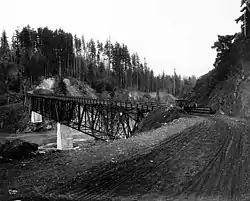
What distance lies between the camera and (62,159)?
15.8m

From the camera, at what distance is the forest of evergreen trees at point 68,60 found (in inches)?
3841

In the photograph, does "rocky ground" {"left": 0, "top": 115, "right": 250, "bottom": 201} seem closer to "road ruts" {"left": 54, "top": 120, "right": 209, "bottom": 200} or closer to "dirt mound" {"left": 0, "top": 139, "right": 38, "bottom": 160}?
"road ruts" {"left": 54, "top": 120, "right": 209, "bottom": 200}

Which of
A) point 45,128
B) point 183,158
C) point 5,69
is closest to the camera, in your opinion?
point 183,158

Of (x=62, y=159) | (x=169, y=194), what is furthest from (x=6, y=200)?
(x=169, y=194)

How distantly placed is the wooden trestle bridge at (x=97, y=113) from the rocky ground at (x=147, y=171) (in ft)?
35.3

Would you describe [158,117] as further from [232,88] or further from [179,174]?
[232,88]

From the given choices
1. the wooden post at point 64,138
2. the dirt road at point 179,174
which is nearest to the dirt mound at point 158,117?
the dirt road at point 179,174

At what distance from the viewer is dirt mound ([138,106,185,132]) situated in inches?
947

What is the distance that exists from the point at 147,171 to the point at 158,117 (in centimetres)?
1274

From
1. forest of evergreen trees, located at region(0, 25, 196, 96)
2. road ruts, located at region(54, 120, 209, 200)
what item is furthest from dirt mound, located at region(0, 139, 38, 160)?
forest of evergreen trees, located at region(0, 25, 196, 96)

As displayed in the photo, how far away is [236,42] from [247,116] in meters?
18.3

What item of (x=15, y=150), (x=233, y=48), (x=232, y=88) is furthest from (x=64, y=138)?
(x=233, y=48)

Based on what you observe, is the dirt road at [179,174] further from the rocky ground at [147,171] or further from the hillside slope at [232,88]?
the hillside slope at [232,88]

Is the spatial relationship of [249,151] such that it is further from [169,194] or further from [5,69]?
[5,69]
